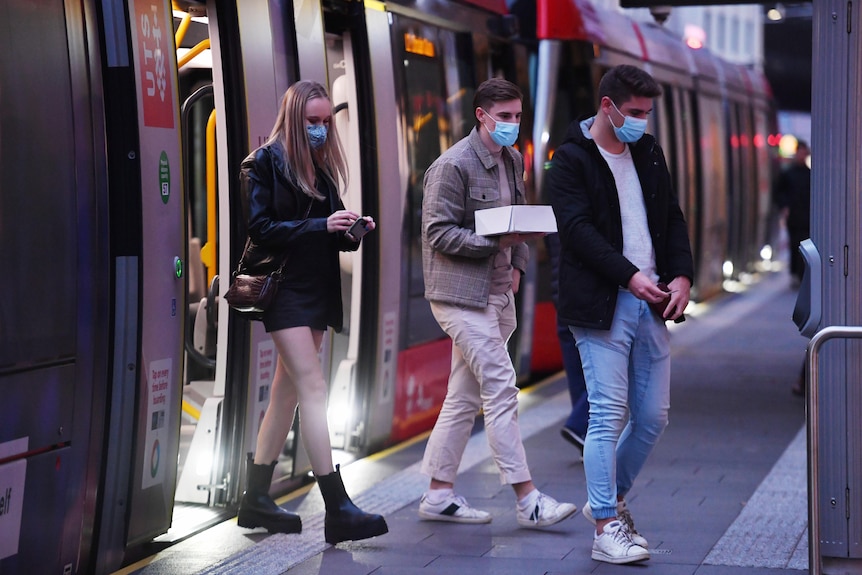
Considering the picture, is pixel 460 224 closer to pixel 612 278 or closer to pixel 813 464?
pixel 612 278

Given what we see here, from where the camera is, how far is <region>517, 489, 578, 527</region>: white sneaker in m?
6.09

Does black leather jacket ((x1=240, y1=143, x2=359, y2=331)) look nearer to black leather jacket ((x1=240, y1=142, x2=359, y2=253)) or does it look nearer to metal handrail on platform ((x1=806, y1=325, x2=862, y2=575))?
black leather jacket ((x1=240, y1=142, x2=359, y2=253))

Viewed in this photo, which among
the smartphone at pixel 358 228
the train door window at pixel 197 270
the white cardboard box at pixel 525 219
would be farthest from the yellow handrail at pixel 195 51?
the white cardboard box at pixel 525 219

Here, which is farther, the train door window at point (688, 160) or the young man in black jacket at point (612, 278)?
the train door window at point (688, 160)

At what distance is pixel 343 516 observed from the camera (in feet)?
19.1

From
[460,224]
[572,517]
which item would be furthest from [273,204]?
[572,517]

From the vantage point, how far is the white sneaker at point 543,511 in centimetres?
Result: 609

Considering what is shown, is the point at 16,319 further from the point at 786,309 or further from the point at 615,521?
the point at 786,309

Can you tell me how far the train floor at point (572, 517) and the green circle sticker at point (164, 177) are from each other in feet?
4.46

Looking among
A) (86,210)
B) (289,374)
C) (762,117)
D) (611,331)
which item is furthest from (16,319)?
(762,117)

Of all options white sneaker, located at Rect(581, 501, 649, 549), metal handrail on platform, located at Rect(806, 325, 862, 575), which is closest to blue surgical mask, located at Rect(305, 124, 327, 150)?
white sneaker, located at Rect(581, 501, 649, 549)

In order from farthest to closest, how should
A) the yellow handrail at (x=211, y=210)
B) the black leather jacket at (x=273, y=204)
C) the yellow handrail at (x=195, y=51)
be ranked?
the yellow handrail at (x=211, y=210), the yellow handrail at (x=195, y=51), the black leather jacket at (x=273, y=204)

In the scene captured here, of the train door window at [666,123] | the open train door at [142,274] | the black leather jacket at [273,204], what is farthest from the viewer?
the train door window at [666,123]

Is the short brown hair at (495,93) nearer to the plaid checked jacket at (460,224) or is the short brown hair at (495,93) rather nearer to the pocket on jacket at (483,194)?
the plaid checked jacket at (460,224)
